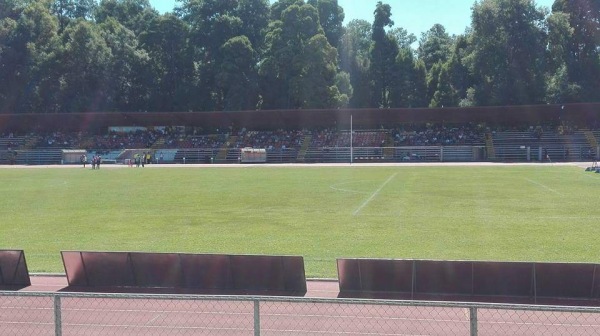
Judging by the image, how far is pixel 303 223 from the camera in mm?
25453

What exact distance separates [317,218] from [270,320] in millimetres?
14689

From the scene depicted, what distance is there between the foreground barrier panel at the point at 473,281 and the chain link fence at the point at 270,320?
57.7 inches

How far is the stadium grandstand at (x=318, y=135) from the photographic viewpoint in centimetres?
7594

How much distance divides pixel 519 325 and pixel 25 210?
79.7 feet

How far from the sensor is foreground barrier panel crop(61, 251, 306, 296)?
14883 mm

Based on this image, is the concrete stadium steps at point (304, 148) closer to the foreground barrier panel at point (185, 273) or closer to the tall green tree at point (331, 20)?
the tall green tree at point (331, 20)

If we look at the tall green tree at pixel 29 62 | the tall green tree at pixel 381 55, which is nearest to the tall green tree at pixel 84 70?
the tall green tree at pixel 29 62

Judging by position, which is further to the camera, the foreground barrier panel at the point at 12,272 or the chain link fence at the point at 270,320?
the foreground barrier panel at the point at 12,272

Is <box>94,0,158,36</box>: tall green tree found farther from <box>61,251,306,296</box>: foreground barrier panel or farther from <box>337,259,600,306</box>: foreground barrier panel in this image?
<box>337,259,600,306</box>: foreground barrier panel

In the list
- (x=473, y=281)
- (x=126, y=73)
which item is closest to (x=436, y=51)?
(x=126, y=73)

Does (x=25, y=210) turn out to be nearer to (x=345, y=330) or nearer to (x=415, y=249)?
(x=415, y=249)

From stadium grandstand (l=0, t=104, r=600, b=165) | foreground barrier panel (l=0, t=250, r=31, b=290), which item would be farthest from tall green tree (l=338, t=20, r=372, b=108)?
foreground barrier panel (l=0, t=250, r=31, b=290)

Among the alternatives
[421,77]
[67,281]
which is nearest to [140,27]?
[421,77]

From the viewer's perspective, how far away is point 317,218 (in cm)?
2675
